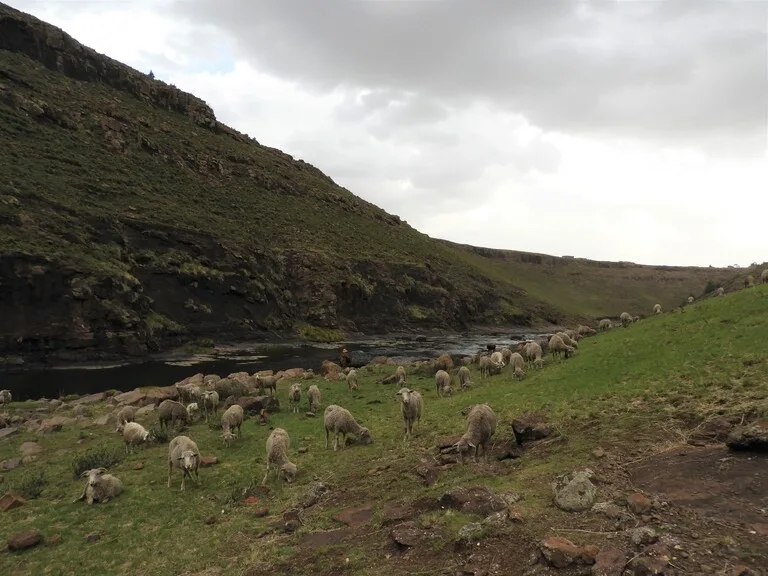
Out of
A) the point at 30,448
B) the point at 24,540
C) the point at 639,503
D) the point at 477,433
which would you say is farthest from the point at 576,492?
the point at 30,448

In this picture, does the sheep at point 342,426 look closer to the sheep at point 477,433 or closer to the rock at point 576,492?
the sheep at point 477,433

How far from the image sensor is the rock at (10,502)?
14086 millimetres

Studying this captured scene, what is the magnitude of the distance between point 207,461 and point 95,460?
13.6 ft

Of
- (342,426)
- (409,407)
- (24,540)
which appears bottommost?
(24,540)

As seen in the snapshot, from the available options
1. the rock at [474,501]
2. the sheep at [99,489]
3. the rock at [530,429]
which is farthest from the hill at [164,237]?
the rock at [474,501]

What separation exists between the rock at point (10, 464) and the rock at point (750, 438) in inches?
900

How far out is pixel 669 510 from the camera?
836 centimetres

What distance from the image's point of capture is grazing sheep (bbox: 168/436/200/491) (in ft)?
49.7

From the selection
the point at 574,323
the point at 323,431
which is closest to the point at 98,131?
the point at 323,431

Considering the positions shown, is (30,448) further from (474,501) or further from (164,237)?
(164,237)

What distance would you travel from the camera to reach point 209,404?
25609 millimetres

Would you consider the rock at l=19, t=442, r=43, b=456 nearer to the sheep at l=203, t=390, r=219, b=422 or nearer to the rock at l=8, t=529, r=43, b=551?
the sheep at l=203, t=390, r=219, b=422

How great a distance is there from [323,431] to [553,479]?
11.9 m

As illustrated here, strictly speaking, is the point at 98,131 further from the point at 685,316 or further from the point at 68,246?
the point at 685,316
